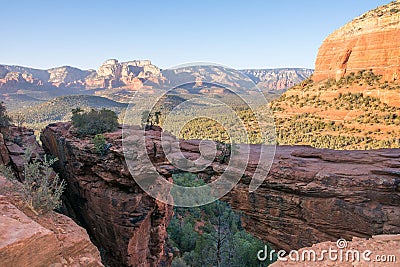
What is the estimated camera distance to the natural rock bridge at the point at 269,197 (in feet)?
23.7

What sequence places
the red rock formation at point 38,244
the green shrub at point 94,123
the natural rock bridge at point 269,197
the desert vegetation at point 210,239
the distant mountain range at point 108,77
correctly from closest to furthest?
the red rock formation at point 38,244
the natural rock bridge at point 269,197
the green shrub at point 94,123
the desert vegetation at point 210,239
the distant mountain range at point 108,77

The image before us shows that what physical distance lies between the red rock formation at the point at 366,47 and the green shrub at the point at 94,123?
34.6 m

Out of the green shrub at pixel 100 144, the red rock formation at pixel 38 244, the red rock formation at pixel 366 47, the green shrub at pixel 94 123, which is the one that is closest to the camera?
the red rock formation at pixel 38 244

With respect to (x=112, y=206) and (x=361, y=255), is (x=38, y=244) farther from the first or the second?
(x=112, y=206)

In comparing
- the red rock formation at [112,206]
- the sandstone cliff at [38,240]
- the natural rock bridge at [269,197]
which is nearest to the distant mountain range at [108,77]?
the red rock formation at [112,206]

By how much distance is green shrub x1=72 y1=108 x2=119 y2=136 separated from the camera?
13.1 metres

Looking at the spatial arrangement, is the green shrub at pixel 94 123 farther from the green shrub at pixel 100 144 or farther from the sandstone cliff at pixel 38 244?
the sandstone cliff at pixel 38 244

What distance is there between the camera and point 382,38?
35906 mm

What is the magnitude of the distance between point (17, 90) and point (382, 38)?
12797 cm

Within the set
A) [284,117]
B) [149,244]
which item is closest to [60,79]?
[284,117]

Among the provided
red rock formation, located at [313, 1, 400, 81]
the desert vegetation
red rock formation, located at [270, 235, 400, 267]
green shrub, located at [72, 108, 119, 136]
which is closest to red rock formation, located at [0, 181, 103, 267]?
red rock formation, located at [270, 235, 400, 267]

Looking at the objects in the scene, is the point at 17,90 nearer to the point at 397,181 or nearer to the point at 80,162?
the point at 80,162

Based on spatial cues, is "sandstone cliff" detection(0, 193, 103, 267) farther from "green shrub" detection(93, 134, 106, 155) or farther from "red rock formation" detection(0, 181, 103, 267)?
"green shrub" detection(93, 134, 106, 155)

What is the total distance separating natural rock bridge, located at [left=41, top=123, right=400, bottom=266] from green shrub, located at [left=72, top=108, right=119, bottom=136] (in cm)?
68
